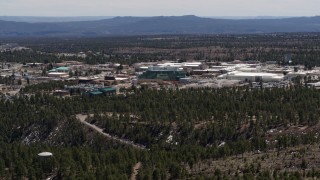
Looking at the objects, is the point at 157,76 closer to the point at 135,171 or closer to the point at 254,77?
the point at 254,77

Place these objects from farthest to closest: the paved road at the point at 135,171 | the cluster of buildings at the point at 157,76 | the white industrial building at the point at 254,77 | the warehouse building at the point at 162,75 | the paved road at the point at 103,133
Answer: the warehouse building at the point at 162,75, the white industrial building at the point at 254,77, the cluster of buildings at the point at 157,76, the paved road at the point at 103,133, the paved road at the point at 135,171

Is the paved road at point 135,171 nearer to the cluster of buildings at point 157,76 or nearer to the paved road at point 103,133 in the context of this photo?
the paved road at point 103,133

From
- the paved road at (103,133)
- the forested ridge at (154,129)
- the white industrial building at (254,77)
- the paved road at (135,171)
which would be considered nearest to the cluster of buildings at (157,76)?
the white industrial building at (254,77)

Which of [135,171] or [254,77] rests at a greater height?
[135,171]

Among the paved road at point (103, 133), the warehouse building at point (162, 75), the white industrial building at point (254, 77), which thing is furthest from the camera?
the warehouse building at point (162, 75)

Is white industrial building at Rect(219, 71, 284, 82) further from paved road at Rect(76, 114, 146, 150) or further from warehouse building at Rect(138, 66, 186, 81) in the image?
paved road at Rect(76, 114, 146, 150)

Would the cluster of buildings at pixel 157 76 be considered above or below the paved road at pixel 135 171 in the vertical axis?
below

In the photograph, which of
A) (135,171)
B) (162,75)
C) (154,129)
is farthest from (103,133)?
(162,75)

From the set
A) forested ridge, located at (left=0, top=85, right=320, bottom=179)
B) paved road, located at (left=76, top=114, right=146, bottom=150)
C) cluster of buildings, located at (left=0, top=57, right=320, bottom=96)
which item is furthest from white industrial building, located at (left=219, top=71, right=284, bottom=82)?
paved road, located at (left=76, top=114, right=146, bottom=150)
